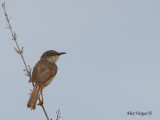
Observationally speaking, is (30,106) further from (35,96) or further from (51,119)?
(51,119)

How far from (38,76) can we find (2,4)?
181 cm

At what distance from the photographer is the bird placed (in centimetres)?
586

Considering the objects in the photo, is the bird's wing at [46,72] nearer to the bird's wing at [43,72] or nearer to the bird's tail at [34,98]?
the bird's wing at [43,72]

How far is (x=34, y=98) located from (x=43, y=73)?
132cm

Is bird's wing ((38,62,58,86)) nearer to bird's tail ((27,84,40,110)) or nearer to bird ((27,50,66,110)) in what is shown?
bird ((27,50,66,110))

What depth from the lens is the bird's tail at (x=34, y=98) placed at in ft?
17.8

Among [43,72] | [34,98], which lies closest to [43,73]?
[43,72]

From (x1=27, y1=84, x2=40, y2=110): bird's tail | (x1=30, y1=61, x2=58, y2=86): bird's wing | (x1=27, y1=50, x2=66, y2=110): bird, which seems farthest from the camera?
(x1=30, y1=61, x2=58, y2=86): bird's wing

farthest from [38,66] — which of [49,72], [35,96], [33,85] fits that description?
[35,96]

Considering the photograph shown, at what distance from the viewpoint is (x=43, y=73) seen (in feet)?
23.0

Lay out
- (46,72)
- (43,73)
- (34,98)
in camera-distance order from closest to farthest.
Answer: (34,98)
(43,73)
(46,72)

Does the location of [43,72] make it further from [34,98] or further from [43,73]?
[34,98]

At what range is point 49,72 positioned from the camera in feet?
23.5

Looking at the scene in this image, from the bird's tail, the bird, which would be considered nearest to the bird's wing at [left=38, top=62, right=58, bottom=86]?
the bird
